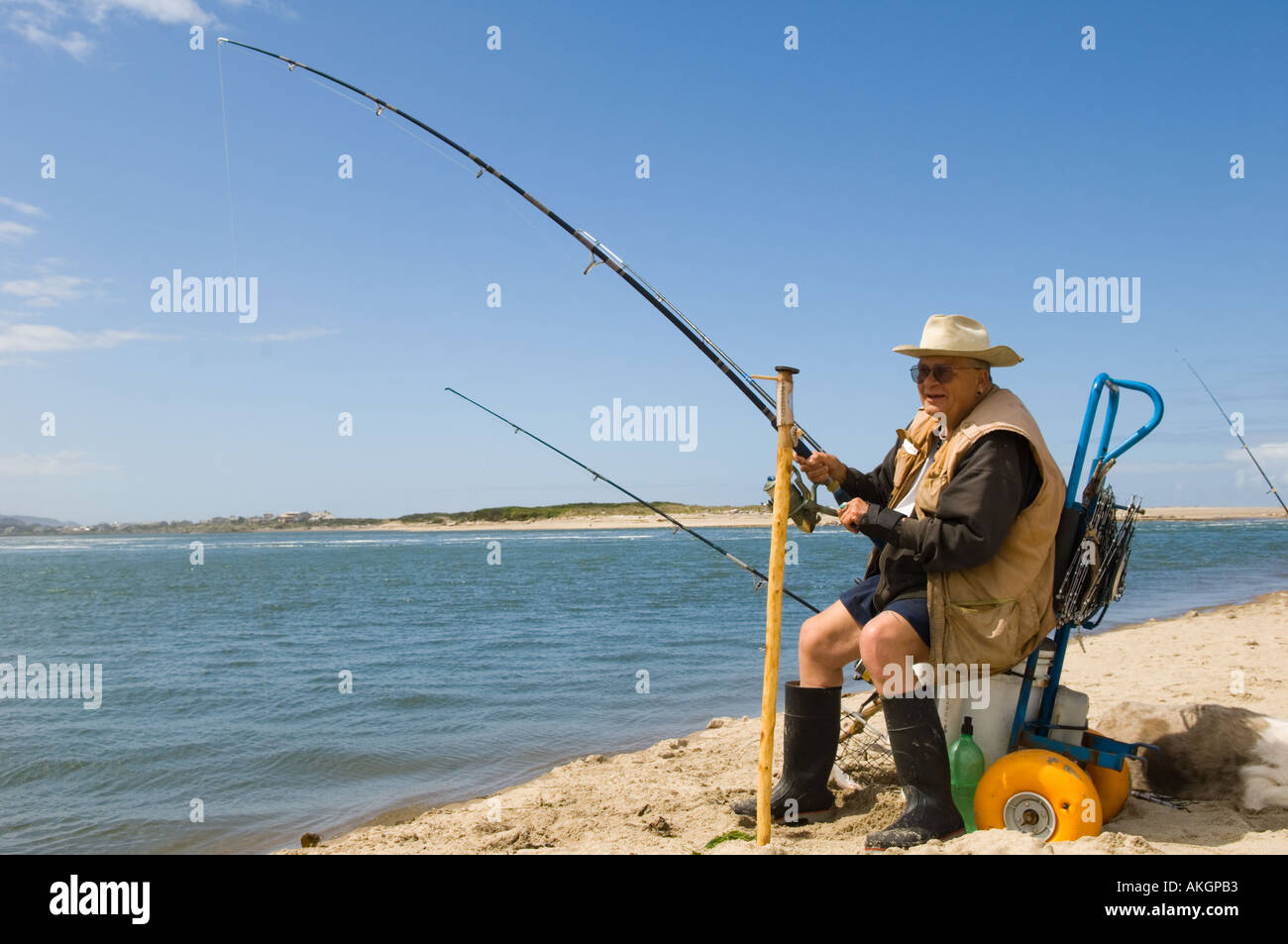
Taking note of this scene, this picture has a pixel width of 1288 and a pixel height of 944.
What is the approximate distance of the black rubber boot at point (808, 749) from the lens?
3.83 m

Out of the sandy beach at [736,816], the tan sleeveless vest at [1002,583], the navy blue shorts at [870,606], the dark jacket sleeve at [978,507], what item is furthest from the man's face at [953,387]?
the sandy beach at [736,816]

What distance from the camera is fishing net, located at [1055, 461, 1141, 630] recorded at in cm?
335

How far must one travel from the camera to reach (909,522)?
3219mm

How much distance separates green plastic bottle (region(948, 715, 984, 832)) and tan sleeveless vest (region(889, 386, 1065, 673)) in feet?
1.07

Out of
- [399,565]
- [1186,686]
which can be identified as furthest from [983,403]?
[399,565]

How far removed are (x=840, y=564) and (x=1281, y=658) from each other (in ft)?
76.5

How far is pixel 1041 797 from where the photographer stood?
124 inches

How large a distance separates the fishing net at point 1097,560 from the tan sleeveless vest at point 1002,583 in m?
0.09

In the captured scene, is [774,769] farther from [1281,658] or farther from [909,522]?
[1281,658]

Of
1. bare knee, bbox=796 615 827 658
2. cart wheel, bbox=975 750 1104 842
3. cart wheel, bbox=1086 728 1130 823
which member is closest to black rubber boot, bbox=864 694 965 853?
cart wheel, bbox=975 750 1104 842

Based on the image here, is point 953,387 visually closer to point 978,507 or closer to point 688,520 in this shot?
point 978,507

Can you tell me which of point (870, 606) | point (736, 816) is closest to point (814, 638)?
point (870, 606)

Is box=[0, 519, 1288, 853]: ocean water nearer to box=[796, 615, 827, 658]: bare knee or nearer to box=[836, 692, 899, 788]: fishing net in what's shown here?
box=[836, 692, 899, 788]: fishing net
